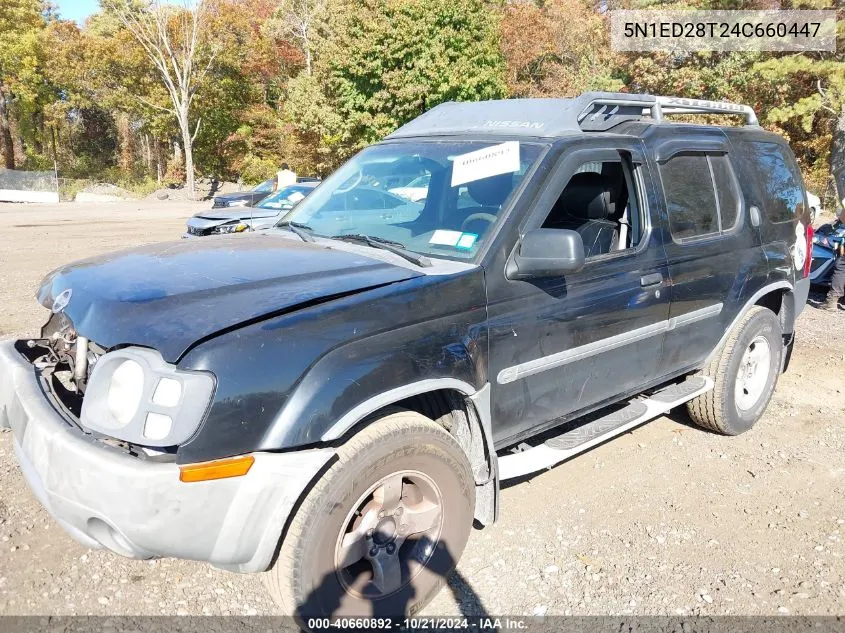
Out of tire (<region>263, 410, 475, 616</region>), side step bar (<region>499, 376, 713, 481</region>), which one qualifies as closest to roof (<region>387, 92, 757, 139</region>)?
side step bar (<region>499, 376, 713, 481</region>)

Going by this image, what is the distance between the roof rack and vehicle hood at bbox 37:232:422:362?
→ 160 centimetres

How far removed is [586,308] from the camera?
135 inches

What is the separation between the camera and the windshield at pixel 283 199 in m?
12.8

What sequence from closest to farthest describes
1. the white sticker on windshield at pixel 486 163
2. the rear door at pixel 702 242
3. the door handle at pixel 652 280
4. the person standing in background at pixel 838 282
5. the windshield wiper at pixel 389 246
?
the windshield wiper at pixel 389 246
the white sticker on windshield at pixel 486 163
the door handle at pixel 652 280
the rear door at pixel 702 242
the person standing in background at pixel 838 282

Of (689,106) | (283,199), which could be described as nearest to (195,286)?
(689,106)

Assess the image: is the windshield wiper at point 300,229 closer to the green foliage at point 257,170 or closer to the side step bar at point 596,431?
the side step bar at point 596,431

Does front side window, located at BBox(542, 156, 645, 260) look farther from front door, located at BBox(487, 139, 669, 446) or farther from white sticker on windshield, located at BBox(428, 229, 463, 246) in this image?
white sticker on windshield, located at BBox(428, 229, 463, 246)

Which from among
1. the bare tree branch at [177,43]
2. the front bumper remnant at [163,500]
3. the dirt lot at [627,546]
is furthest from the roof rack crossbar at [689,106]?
the bare tree branch at [177,43]

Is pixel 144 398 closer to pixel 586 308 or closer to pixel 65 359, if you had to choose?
pixel 65 359

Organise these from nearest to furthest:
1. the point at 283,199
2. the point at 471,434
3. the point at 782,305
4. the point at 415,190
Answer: the point at 471,434 → the point at 415,190 → the point at 782,305 → the point at 283,199

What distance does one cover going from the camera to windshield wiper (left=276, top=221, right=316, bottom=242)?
364cm

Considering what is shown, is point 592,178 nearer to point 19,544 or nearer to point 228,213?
point 19,544

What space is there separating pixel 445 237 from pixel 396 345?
85 centimetres

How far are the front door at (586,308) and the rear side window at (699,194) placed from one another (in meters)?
0.23
